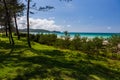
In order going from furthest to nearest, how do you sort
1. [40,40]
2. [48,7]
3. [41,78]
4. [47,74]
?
[40,40] < [48,7] < [47,74] < [41,78]

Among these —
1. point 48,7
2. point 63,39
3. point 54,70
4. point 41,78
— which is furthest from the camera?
point 63,39

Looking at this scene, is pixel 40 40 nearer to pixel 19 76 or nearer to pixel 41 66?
pixel 41 66

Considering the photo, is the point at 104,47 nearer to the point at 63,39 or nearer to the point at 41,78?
the point at 63,39

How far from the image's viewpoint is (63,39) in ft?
97.4

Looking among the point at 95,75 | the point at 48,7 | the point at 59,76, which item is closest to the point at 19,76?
the point at 59,76

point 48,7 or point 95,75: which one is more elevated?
point 48,7

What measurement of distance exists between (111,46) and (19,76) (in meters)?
18.6

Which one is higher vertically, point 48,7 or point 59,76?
point 48,7

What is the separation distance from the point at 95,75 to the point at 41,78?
3333 millimetres

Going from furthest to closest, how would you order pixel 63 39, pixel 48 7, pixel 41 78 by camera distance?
pixel 63 39 < pixel 48 7 < pixel 41 78

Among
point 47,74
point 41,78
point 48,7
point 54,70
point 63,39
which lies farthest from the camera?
point 63,39

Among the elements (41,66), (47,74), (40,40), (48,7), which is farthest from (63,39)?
(47,74)

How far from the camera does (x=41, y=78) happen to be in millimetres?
11203

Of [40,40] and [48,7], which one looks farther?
[40,40]
